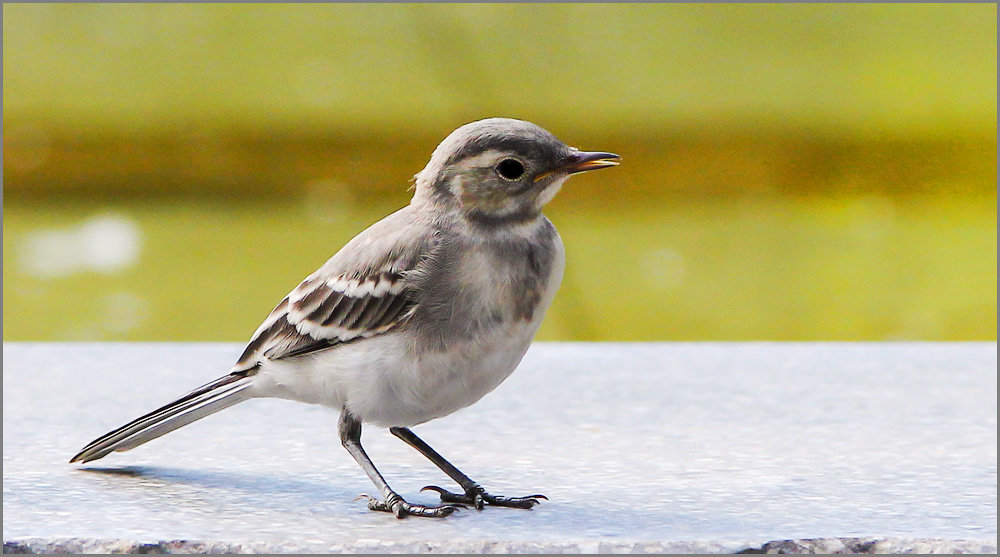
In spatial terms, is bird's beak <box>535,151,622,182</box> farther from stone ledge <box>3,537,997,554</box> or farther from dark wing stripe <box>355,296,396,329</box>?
stone ledge <box>3,537,997,554</box>

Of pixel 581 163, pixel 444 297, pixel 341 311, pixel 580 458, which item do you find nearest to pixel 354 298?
pixel 341 311

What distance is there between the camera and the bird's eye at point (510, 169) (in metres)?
1.97

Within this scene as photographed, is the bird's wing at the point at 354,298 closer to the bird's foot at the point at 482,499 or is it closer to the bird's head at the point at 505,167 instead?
the bird's head at the point at 505,167

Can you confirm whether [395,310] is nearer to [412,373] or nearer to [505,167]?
[412,373]

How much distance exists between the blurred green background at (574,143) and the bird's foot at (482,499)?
305cm

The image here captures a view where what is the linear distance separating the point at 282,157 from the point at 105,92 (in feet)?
2.86

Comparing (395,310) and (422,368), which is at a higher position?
(395,310)

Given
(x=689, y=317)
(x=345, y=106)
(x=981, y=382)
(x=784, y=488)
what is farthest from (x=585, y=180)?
(x=784, y=488)

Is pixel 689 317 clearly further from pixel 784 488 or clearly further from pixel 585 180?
pixel 784 488

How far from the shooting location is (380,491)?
2014 mm

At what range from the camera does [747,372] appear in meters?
3.34

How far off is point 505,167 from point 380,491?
627 millimetres

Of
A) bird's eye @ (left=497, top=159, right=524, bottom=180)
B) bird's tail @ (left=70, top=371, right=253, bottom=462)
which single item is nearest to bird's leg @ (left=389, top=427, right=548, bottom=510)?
bird's tail @ (left=70, top=371, right=253, bottom=462)

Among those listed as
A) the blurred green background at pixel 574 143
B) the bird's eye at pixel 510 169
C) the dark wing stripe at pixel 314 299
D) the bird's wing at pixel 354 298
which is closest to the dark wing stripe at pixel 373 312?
the bird's wing at pixel 354 298
